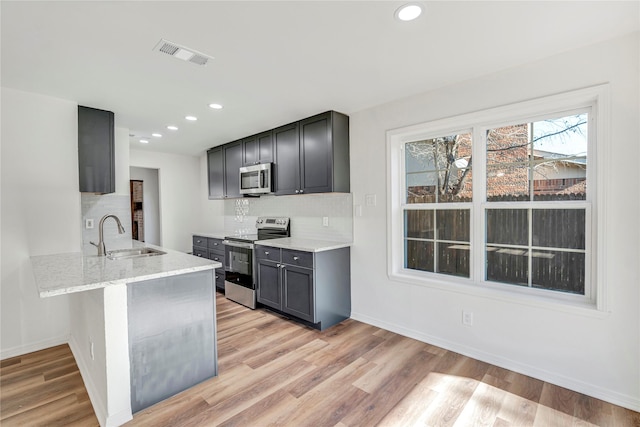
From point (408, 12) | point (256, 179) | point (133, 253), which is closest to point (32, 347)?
point (133, 253)

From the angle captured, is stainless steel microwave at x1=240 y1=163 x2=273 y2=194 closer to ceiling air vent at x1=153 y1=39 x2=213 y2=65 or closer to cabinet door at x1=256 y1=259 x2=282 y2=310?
cabinet door at x1=256 y1=259 x2=282 y2=310

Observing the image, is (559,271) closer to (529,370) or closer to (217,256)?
(529,370)

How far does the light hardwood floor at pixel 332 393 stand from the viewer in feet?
6.02

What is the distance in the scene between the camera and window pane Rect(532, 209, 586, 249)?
2.17m

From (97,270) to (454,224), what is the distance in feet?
9.34

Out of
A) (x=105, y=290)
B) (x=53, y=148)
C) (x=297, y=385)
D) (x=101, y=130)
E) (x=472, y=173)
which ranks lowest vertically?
(x=297, y=385)

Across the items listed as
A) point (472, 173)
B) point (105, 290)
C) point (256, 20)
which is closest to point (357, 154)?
point (472, 173)

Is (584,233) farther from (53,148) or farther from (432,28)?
(53,148)

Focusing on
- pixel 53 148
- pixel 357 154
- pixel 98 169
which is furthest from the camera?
pixel 357 154

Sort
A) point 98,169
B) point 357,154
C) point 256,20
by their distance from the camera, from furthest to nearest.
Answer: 1. point 357,154
2. point 98,169
3. point 256,20

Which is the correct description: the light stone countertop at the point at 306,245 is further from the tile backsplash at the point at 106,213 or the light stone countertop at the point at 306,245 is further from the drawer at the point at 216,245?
the tile backsplash at the point at 106,213

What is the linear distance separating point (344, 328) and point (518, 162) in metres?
2.25

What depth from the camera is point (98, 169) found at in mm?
3096

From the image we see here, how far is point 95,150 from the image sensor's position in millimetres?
3082
